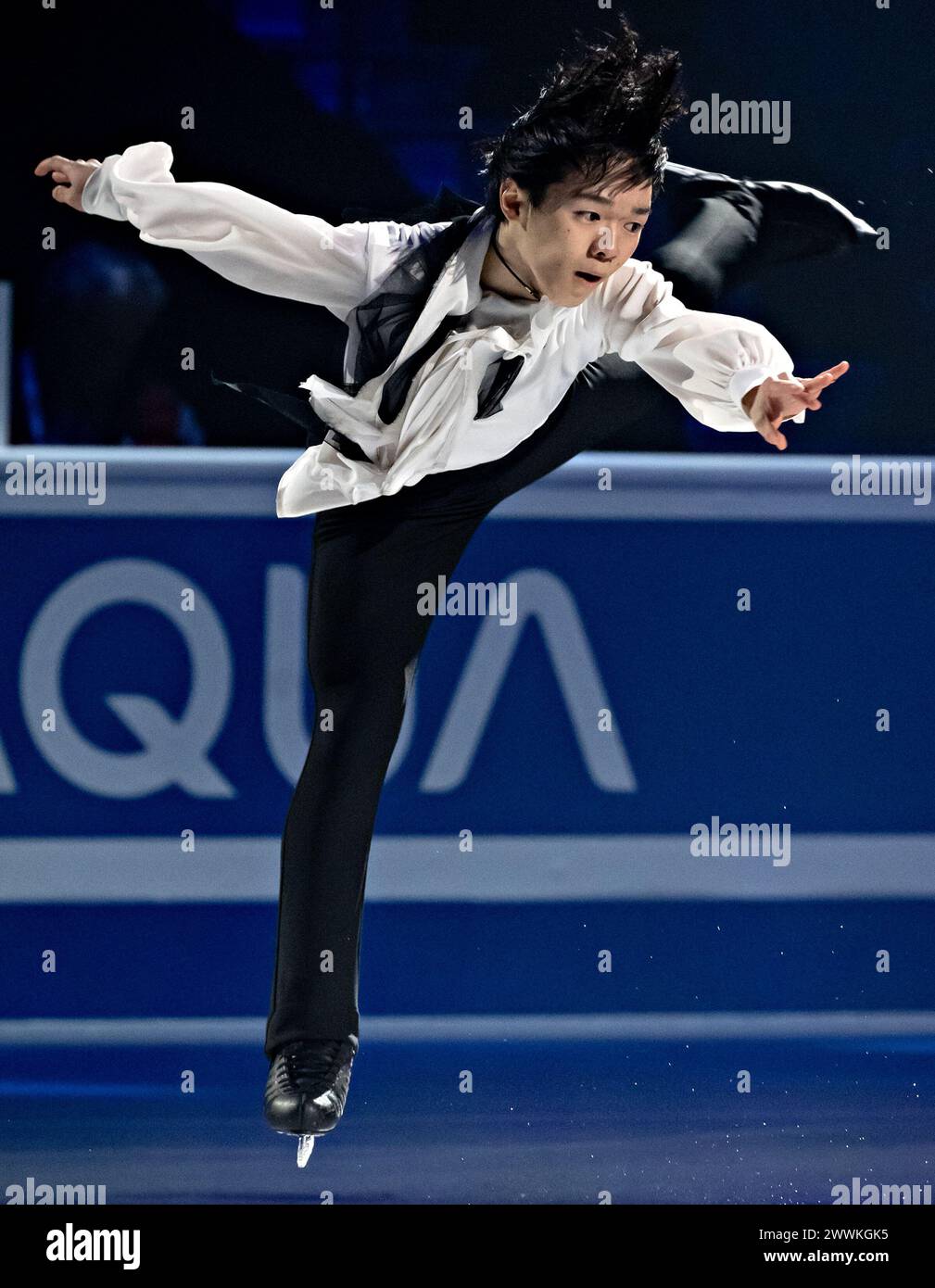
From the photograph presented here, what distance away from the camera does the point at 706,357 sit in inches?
101

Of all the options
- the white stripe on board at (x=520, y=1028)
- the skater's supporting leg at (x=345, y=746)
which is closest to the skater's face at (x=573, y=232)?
the skater's supporting leg at (x=345, y=746)

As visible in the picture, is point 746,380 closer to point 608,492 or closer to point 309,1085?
point 608,492

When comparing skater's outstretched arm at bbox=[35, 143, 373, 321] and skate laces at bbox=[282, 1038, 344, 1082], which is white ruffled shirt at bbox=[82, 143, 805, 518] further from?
skate laces at bbox=[282, 1038, 344, 1082]

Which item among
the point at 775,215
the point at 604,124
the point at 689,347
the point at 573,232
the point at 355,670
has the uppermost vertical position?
the point at 775,215

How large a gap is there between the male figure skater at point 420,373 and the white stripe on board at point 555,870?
2.60ft

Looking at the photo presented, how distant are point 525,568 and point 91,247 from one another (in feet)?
3.65

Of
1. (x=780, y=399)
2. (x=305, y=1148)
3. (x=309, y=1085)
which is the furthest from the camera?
(x=305, y=1148)

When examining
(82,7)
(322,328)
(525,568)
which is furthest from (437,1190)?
(82,7)

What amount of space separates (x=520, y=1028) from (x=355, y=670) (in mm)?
1132

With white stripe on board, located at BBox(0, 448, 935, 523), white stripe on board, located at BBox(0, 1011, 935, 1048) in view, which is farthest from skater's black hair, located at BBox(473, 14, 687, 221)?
white stripe on board, located at BBox(0, 1011, 935, 1048)

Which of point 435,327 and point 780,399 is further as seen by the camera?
point 435,327

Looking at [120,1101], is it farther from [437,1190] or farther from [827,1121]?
[827,1121]

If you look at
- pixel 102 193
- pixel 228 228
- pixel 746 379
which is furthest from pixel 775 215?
pixel 102 193

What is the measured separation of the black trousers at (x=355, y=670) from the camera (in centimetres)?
275
